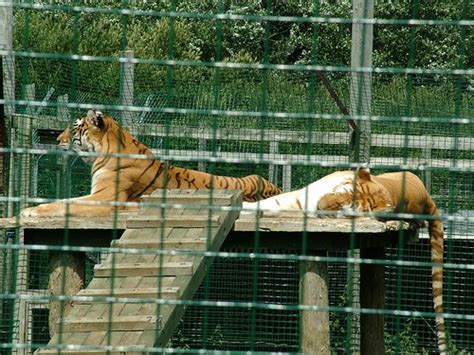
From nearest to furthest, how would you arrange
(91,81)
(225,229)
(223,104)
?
(225,229) → (223,104) → (91,81)

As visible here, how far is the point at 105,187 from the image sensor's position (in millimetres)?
6719

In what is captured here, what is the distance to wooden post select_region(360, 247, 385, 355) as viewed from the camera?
622 cm

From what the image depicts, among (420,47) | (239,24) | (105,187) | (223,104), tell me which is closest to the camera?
(105,187)

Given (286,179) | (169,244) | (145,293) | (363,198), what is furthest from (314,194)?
(145,293)

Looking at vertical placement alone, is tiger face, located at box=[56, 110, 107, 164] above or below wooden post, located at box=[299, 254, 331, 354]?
above

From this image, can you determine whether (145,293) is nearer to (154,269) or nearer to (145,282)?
(145,282)

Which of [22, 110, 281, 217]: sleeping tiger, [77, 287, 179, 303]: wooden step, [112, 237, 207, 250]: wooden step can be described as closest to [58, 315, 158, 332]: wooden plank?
[77, 287, 179, 303]: wooden step

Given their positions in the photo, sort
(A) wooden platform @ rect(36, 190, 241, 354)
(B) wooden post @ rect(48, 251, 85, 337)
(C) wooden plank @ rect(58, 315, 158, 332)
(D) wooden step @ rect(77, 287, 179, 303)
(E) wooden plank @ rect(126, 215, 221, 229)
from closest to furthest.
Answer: (A) wooden platform @ rect(36, 190, 241, 354)
(C) wooden plank @ rect(58, 315, 158, 332)
(D) wooden step @ rect(77, 287, 179, 303)
(E) wooden plank @ rect(126, 215, 221, 229)
(B) wooden post @ rect(48, 251, 85, 337)

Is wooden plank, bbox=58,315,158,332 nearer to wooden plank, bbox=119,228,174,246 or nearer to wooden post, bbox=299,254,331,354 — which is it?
wooden plank, bbox=119,228,174,246

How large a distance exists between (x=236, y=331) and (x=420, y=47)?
2.92 m

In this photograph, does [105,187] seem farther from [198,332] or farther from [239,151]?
[198,332]

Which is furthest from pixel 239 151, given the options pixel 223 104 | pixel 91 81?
pixel 91 81

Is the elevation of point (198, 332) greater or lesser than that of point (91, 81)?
lesser

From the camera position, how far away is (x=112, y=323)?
371cm
